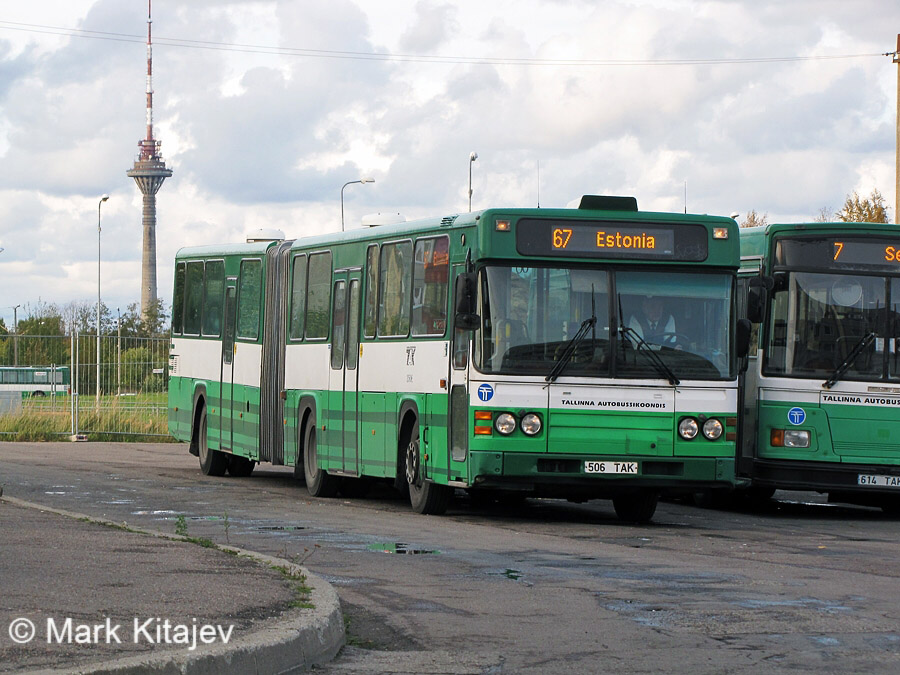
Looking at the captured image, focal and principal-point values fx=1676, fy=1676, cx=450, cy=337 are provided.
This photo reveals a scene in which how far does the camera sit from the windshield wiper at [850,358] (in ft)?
59.0

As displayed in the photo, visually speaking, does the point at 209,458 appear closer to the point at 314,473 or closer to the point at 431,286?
the point at 314,473

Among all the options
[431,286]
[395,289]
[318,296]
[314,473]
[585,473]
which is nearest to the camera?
[585,473]

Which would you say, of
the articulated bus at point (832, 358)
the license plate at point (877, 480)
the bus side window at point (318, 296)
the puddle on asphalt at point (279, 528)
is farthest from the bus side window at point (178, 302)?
the license plate at point (877, 480)

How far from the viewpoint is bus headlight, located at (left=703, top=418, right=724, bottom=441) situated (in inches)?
645

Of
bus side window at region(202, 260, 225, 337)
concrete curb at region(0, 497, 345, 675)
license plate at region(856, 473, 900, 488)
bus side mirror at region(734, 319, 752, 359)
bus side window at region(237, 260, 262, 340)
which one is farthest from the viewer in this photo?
bus side window at region(202, 260, 225, 337)

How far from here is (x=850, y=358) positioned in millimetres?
18000

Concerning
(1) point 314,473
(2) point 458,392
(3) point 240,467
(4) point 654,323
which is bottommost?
(3) point 240,467

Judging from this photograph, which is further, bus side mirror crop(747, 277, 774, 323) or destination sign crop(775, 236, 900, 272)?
destination sign crop(775, 236, 900, 272)

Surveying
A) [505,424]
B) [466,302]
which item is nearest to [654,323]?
[505,424]

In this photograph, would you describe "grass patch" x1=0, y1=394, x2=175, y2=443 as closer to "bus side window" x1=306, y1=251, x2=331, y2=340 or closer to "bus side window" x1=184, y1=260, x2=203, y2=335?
"bus side window" x1=184, y1=260, x2=203, y2=335

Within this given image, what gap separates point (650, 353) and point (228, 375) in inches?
384

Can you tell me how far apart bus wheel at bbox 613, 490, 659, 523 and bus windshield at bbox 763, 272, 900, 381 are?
84.1 inches

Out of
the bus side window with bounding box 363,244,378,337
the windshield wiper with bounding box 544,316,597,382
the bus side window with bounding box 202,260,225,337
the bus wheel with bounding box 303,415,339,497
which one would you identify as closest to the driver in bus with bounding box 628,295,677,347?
the windshield wiper with bounding box 544,316,597,382

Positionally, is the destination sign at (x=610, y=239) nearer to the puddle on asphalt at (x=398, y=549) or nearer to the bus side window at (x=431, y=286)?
the bus side window at (x=431, y=286)
